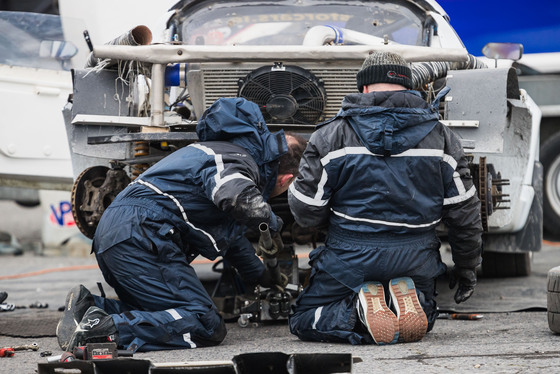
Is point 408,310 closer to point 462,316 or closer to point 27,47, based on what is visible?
point 462,316

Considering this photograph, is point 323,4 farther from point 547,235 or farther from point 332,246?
point 547,235

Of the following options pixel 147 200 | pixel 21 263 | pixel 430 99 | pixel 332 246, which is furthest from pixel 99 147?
pixel 21 263

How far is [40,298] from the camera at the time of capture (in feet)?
24.1

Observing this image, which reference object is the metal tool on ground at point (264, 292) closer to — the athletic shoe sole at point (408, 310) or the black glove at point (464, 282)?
the athletic shoe sole at point (408, 310)

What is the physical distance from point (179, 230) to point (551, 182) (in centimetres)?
609

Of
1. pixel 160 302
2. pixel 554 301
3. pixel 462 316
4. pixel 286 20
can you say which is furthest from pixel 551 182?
pixel 160 302

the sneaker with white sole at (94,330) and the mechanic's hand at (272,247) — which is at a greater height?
the mechanic's hand at (272,247)

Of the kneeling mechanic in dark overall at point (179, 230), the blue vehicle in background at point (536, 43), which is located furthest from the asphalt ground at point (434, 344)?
the blue vehicle in background at point (536, 43)

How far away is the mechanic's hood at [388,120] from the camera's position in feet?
14.8

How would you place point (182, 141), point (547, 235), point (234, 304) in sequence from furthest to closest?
point (547, 235) < point (234, 304) < point (182, 141)

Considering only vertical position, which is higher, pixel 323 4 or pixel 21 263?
pixel 323 4

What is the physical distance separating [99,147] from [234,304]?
1241 mm

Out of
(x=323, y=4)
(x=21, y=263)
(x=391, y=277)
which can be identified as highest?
(x=323, y=4)

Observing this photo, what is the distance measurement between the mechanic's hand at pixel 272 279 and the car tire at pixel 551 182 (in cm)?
518
